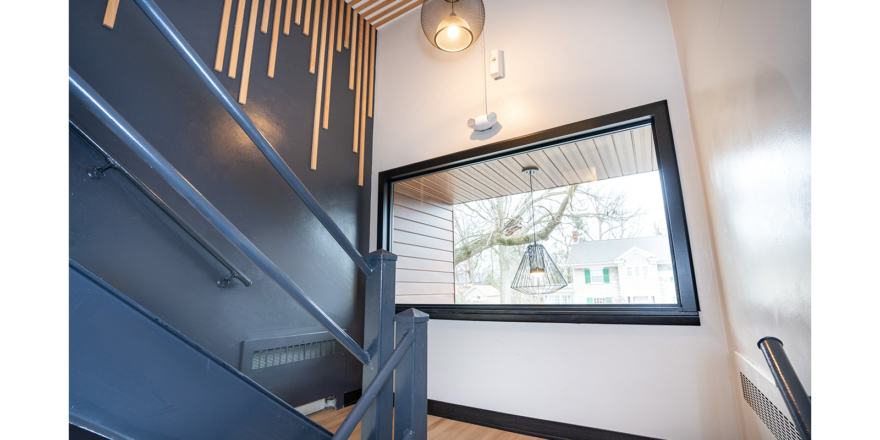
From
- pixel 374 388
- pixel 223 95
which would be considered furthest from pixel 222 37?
pixel 374 388

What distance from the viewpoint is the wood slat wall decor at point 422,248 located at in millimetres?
2844

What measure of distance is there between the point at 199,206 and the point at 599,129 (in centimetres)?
216

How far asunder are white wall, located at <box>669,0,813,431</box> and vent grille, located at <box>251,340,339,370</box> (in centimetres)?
234

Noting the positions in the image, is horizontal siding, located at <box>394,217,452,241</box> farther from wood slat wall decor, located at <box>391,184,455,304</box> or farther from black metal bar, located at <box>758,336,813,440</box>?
black metal bar, located at <box>758,336,813,440</box>

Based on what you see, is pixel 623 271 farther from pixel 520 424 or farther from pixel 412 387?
pixel 412 387

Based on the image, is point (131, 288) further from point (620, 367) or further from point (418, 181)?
point (620, 367)

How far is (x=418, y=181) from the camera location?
3.10 metres

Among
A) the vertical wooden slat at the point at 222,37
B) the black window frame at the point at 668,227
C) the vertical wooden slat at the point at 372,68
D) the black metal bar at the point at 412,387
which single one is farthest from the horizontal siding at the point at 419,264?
the vertical wooden slat at the point at 222,37

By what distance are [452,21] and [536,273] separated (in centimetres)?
169

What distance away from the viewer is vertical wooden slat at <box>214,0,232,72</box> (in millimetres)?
2252

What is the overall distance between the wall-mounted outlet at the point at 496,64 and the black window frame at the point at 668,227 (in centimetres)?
55

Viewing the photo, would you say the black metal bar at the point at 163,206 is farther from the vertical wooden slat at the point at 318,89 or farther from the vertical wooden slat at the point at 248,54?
the vertical wooden slat at the point at 318,89
